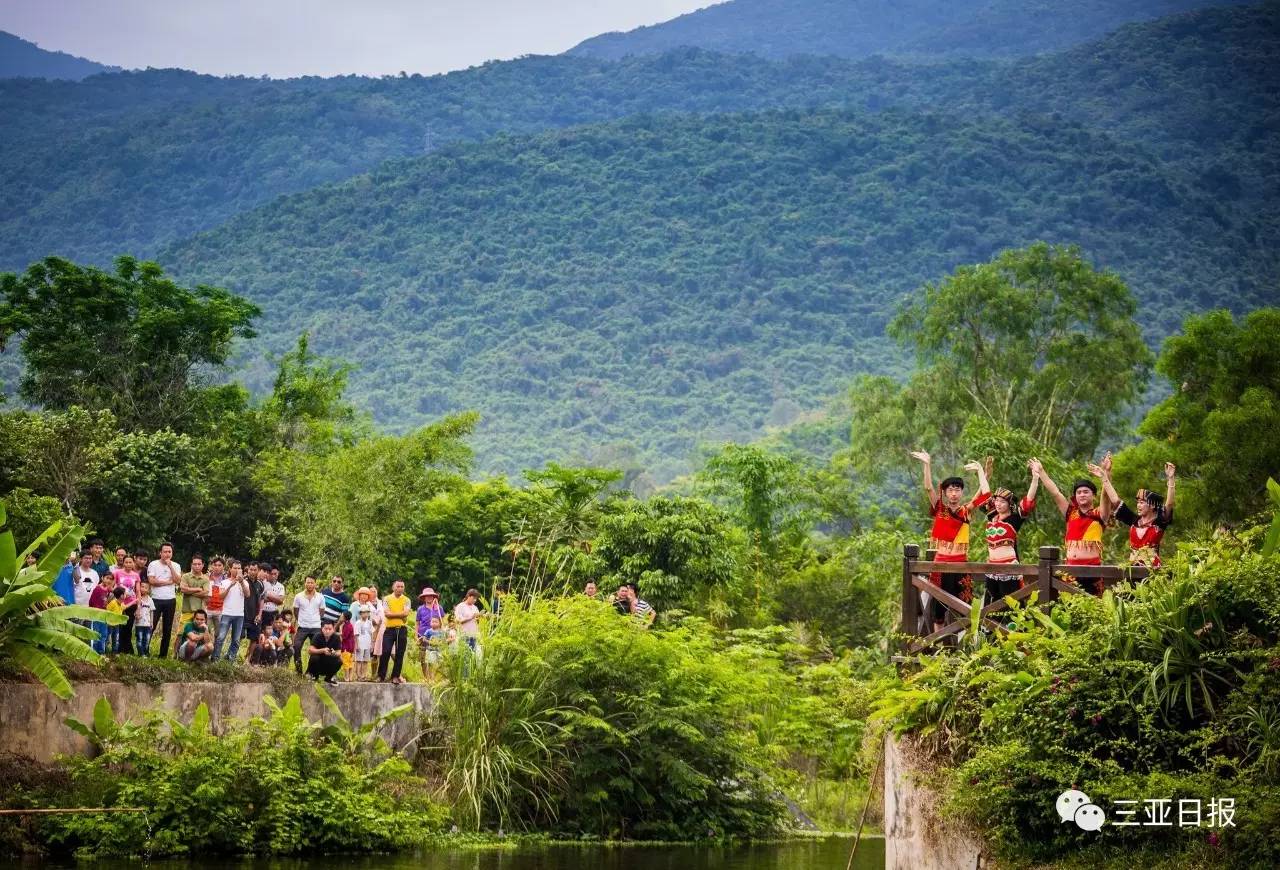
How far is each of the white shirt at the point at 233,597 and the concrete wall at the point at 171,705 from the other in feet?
3.48

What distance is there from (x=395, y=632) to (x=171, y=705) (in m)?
4.13

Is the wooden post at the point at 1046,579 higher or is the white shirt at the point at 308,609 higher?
the wooden post at the point at 1046,579

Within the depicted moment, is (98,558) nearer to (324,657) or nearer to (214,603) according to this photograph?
(214,603)

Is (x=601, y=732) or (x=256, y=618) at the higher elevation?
(x=256, y=618)

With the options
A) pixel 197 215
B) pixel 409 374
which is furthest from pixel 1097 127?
pixel 197 215

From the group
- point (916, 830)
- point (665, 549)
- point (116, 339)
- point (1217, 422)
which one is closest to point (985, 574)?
point (916, 830)

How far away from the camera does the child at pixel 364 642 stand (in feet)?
74.9

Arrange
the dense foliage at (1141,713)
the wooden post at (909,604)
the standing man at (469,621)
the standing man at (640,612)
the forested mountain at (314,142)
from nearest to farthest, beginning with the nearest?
the dense foliage at (1141,713) < the wooden post at (909,604) < the standing man at (469,621) < the standing man at (640,612) < the forested mountain at (314,142)

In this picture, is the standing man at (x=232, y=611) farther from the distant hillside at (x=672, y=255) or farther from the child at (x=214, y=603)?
the distant hillside at (x=672, y=255)

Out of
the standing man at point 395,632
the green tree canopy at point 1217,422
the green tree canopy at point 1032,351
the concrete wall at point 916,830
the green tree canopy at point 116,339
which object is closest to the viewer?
the concrete wall at point 916,830

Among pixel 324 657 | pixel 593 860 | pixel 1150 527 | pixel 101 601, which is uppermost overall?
pixel 1150 527

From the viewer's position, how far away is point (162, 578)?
788 inches

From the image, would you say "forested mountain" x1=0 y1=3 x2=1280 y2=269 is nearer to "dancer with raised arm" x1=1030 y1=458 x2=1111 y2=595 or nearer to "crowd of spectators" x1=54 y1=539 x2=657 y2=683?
"crowd of spectators" x1=54 y1=539 x2=657 y2=683

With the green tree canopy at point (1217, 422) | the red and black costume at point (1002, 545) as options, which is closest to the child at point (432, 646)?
the red and black costume at point (1002, 545)
